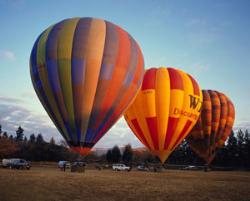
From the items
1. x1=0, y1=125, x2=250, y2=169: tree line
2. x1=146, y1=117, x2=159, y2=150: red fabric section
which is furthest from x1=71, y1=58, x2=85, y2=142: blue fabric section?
x1=0, y1=125, x2=250, y2=169: tree line

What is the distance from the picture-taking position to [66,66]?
2017 cm

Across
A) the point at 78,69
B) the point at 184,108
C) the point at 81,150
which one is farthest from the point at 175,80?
the point at 81,150

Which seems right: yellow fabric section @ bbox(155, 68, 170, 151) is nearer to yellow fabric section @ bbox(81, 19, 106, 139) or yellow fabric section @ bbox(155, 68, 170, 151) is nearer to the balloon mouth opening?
yellow fabric section @ bbox(81, 19, 106, 139)

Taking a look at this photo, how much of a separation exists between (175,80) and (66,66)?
43.7 feet

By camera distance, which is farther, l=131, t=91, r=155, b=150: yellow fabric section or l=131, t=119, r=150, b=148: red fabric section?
l=131, t=119, r=150, b=148: red fabric section

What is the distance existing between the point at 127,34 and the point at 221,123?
2286 centimetres

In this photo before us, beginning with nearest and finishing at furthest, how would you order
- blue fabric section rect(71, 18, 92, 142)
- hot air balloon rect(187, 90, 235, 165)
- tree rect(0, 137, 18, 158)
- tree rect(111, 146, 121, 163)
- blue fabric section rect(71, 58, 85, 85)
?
blue fabric section rect(71, 18, 92, 142), blue fabric section rect(71, 58, 85, 85), hot air balloon rect(187, 90, 235, 165), tree rect(0, 137, 18, 158), tree rect(111, 146, 121, 163)

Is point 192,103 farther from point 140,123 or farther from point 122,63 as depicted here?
point 122,63

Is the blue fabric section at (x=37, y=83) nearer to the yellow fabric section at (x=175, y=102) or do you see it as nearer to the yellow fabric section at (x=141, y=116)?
the yellow fabric section at (x=141, y=116)

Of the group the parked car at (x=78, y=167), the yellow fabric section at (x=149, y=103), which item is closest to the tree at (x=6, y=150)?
the parked car at (x=78, y=167)

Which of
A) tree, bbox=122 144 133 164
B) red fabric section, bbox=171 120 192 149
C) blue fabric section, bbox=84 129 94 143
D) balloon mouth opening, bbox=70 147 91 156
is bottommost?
tree, bbox=122 144 133 164

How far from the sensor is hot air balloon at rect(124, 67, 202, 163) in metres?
28.6

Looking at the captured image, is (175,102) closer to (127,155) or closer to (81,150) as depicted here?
(81,150)

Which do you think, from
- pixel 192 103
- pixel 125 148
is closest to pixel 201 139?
pixel 192 103
